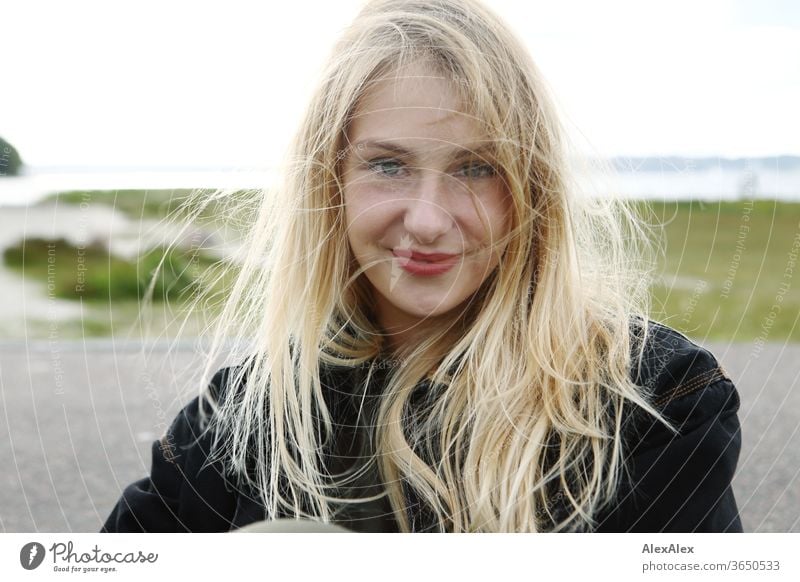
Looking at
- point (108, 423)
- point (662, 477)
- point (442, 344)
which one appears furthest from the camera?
point (108, 423)

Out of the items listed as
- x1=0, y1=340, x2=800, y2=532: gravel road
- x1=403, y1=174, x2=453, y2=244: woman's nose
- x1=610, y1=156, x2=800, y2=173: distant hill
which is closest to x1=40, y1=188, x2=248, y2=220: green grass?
x1=0, y1=340, x2=800, y2=532: gravel road

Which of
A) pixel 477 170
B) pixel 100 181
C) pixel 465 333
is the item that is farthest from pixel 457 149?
pixel 100 181

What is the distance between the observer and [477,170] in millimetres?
748

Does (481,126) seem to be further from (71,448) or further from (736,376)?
(71,448)

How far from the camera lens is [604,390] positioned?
2.54ft

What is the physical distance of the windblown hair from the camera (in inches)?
29.3

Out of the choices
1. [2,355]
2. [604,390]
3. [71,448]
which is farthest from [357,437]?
[71,448]

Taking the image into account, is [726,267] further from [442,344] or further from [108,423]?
[108,423]

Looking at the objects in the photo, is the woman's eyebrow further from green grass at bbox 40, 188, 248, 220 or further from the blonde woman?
green grass at bbox 40, 188, 248, 220

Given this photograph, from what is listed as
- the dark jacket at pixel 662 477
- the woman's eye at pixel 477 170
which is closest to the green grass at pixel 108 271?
the dark jacket at pixel 662 477

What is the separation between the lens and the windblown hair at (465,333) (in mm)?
745
